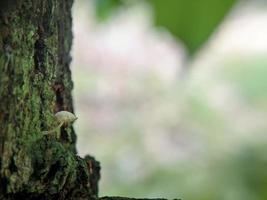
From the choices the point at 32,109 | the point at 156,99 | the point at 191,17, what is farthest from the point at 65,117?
the point at 156,99

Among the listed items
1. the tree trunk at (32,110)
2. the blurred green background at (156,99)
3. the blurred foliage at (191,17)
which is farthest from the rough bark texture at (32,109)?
the blurred green background at (156,99)

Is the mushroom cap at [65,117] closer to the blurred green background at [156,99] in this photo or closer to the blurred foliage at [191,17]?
the blurred foliage at [191,17]

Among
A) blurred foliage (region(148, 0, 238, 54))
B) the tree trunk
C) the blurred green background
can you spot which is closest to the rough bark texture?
the tree trunk

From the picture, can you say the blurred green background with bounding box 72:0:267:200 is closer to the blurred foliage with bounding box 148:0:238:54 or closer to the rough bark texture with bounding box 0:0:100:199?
the blurred foliage with bounding box 148:0:238:54

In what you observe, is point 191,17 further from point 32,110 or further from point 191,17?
point 32,110

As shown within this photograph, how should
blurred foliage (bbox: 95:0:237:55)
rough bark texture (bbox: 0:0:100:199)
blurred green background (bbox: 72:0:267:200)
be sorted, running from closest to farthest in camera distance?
rough bark texture (bbox: 0:0:100:199) < blurred foliage (bbox: 95:0:237:55) < blurred green background (bbox: 72:0:267:200)
